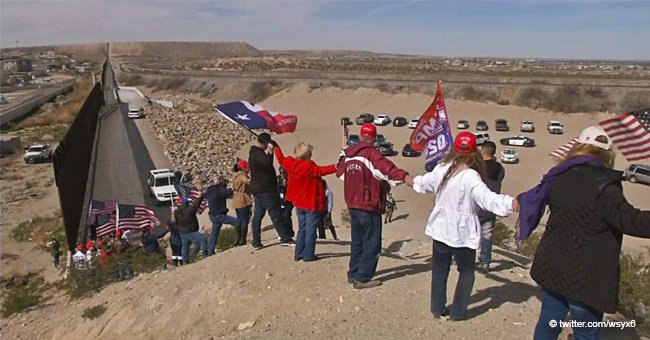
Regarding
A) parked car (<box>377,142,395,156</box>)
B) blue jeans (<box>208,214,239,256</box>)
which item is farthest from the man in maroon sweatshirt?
parked car (<box>377,142,395,156</box>)

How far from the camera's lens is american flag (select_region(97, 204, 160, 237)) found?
14586mm

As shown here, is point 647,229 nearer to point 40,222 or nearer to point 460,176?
point 460,176

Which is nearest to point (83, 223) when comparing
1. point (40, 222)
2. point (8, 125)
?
point (40, 222)

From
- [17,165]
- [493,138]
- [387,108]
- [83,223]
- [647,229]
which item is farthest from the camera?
[387,108]

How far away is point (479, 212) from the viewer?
5691 mm

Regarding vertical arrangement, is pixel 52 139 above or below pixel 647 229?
below

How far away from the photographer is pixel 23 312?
1059 centimetres

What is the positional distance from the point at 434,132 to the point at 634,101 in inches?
2308

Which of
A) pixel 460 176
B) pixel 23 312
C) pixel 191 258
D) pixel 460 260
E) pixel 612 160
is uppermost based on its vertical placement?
pixel 612 160

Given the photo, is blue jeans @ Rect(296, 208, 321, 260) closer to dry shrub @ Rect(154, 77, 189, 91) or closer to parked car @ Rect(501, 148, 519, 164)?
parked car @ Rect(501, 148, 519, 164)

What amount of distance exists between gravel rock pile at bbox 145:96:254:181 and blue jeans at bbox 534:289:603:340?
21664 millimetres

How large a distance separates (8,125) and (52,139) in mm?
15118

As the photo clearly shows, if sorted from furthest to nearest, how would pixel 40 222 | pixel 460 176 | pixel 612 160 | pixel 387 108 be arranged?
pixel 387 108, pixel 40 222, pixel 460 176, pixel 612 160

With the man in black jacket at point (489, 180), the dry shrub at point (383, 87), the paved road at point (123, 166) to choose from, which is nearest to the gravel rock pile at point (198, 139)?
the paved road at point (123, 166)
